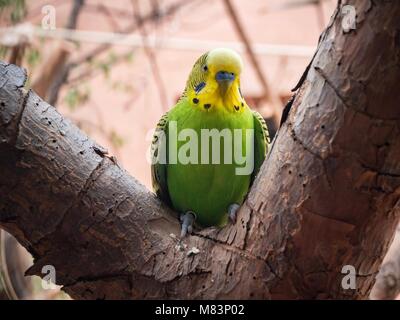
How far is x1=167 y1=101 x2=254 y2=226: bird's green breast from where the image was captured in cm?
177

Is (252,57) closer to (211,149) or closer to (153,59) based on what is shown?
(153,59)

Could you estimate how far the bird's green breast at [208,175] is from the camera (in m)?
1.77

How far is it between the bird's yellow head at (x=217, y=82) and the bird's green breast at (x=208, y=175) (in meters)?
0.02

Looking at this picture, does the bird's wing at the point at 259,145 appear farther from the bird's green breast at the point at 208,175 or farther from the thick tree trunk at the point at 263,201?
the thick tree trunk at the point at 263,201

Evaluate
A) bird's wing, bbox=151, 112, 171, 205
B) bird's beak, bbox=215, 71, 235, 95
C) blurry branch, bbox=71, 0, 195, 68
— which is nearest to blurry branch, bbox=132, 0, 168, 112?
blurry branch, bbox=71, 0, 195, 68

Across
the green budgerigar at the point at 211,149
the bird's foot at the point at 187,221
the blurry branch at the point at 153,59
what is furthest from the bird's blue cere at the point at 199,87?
the blurry branch at the point at 153,59

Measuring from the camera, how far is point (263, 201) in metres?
1.38

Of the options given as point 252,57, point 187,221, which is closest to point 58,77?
point 252,57

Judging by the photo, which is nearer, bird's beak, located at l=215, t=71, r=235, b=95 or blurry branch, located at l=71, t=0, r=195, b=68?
bird's beak, located at l=215, t=71, r=235, b=95

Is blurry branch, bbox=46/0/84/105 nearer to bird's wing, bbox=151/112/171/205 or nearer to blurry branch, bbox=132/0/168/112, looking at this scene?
blurry branch, bbox=132/0/168/112

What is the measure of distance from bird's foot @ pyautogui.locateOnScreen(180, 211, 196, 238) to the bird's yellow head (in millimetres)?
351
